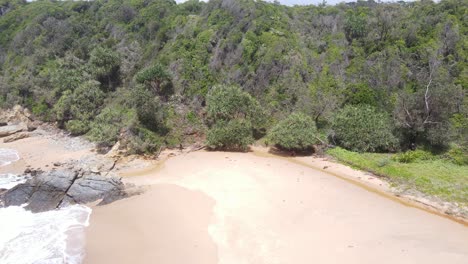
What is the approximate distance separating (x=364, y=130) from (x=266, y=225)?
1441 cm

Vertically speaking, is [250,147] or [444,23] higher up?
[444,23]

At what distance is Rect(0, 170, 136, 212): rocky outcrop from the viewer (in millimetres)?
20172

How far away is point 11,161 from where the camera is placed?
2891 centimetres

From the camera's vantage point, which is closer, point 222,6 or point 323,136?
point 323,136

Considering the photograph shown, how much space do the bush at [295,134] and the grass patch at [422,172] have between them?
97.8 inches

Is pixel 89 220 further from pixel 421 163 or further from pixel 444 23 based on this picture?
pixel 444 23

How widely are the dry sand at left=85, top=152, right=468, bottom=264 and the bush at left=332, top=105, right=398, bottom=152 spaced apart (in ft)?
14.2

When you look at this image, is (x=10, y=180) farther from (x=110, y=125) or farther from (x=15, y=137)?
(x=15, y=137)

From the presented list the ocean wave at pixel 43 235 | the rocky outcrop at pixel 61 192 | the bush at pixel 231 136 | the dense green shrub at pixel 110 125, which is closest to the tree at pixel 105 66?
the dense green shrub at pixel 110 125

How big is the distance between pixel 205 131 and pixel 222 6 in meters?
23.2

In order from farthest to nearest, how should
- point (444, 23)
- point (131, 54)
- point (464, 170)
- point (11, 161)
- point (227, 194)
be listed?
point (131, 54) → point (444, 23) → point (11, 161) → point (464, 170) → point (227, 194)

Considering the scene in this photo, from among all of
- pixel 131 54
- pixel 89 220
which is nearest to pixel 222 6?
pixel 131 54

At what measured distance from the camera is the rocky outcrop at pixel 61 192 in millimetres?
20172

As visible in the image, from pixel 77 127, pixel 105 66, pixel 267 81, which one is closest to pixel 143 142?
pixel 77 127
